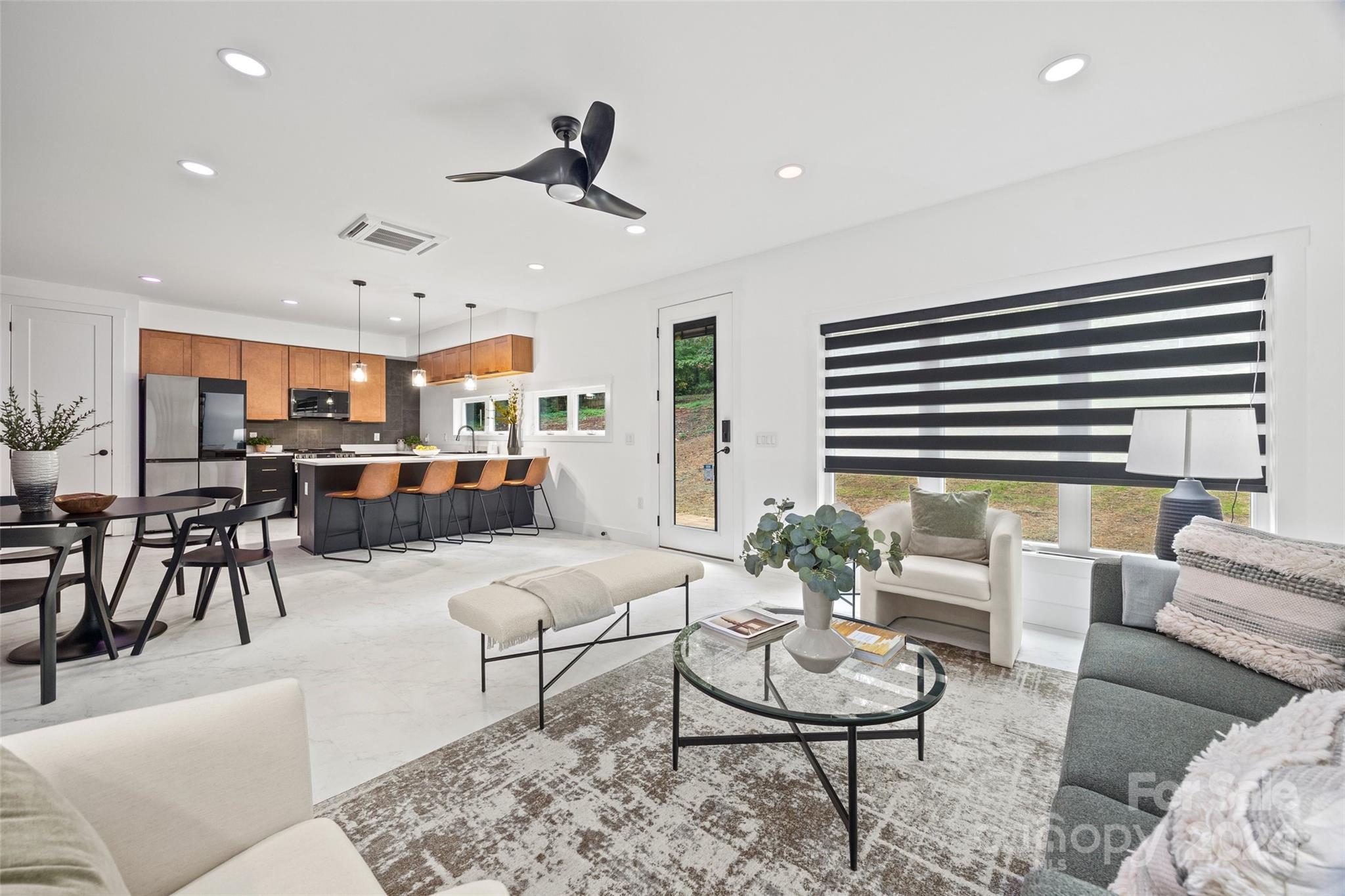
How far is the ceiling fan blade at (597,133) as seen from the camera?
7.61 feet

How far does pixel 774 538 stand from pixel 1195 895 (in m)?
1.21

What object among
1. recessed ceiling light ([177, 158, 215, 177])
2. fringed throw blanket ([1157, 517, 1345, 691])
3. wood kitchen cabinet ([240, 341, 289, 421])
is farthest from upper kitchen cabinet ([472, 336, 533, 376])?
fringed throw blanket ([1157, 517, 1345, 691])

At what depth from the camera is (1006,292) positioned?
3.28 m

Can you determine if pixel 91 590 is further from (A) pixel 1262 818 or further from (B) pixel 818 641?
(A) pixel 1262 818

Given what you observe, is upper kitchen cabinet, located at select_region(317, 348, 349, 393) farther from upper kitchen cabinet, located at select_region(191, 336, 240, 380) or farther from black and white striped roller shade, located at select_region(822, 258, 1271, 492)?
black and white striped roller shade, located at select_region(822, 258, 1271, 492)

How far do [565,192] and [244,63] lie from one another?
1.29 metres

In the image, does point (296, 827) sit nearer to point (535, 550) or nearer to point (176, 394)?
point (535, 550)

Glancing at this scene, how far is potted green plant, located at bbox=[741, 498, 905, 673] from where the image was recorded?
1675mm

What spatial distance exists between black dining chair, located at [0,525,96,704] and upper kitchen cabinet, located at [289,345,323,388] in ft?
18.1

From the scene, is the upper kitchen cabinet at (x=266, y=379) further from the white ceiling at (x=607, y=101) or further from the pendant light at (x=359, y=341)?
the white ceiling at (x=607, y=101)

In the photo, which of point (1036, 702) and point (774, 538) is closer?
point (774, 538)

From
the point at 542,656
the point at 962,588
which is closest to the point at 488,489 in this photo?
the point at 542,656

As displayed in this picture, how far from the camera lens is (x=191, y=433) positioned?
6137mm

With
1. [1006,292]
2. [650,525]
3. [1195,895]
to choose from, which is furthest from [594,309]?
[1195,895]
